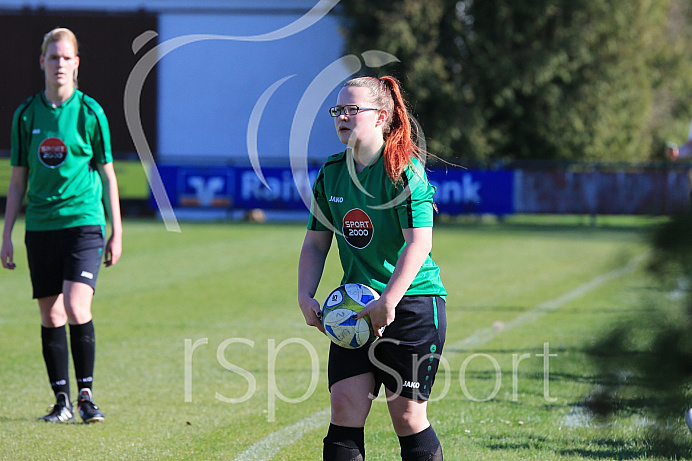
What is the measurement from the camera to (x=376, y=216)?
3574mm

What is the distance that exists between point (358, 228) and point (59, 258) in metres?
2.61

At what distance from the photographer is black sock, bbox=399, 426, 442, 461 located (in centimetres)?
358

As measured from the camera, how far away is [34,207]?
548 centimetres

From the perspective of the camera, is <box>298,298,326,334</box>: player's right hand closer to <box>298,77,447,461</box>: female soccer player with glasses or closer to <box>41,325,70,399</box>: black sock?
<box>298,77,447,461</box>: female soccer player with glasses

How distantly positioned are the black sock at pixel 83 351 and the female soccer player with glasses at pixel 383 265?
7.65 feet

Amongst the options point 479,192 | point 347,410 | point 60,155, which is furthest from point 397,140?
point 479,192

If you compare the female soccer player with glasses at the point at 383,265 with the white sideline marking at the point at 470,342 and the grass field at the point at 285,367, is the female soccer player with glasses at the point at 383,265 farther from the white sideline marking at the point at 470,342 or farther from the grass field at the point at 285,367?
the white sideline marking at the point at 470,342

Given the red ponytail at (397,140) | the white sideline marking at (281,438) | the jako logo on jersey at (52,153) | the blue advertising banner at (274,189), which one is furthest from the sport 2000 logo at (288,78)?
the red ponytail at (397,140)

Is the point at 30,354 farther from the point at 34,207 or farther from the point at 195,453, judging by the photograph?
the point at 195,453

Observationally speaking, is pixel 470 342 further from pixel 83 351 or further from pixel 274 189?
pixel 274 189

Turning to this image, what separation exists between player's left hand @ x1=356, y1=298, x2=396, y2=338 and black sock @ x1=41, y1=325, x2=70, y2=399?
9.41ft

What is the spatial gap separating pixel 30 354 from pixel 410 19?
28.0 metres

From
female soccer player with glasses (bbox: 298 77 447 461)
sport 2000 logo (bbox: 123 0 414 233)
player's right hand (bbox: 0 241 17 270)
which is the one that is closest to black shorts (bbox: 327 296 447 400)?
female soccer player with glasses (bbox: 298 77 447 461)

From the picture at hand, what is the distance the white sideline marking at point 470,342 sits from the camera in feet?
4.57
